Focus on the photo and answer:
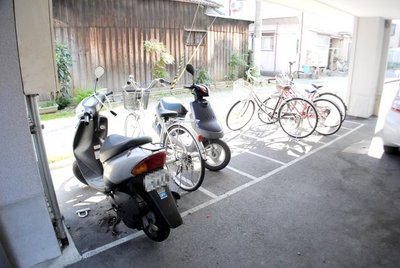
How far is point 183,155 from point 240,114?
10.1 ft

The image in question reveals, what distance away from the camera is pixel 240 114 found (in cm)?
655

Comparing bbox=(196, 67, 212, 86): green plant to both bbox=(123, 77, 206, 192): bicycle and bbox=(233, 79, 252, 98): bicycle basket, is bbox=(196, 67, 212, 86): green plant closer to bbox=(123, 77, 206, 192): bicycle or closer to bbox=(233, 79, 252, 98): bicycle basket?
bbox=(233, 79, 252, 98): bicycle basket

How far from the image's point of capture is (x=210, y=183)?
13.2 feet

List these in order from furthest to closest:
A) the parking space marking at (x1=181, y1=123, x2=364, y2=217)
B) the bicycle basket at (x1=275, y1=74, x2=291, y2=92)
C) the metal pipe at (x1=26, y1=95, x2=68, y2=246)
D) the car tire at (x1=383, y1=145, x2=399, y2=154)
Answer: the bicycle basket at (x1=275, y1=74, x2=291, y2=92)
the car tire at (x1=383, y1=145, x2=399, y2=154)
the parking space marking at (x1=181, y1=123, x2=364, y2=217)
the metal pipe at (x1=26, y1=95, x2=68, y2=246)

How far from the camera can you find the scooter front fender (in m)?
2.57

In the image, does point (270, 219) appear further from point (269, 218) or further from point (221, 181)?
point (221, 181)

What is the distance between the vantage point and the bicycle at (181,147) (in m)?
3.70

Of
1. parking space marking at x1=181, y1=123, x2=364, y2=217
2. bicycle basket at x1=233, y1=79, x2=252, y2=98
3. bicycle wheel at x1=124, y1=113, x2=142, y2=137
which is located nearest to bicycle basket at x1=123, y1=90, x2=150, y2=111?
bicycle wheel at x1=124, y1=113, x2=142, y2=137

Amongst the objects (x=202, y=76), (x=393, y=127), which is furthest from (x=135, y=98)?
(x=202, y=76)

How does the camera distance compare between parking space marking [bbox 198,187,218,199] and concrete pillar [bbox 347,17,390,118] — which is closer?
parking space marking [bbox 198,187,218,199]

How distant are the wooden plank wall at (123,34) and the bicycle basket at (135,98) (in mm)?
4839

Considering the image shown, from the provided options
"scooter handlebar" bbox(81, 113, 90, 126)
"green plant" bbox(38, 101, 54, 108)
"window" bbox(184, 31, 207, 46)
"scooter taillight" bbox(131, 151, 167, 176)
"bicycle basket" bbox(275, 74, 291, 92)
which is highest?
"window" bbox(184, 31, 207, 46)

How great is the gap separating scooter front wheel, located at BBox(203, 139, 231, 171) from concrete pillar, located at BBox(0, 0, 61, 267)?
7.43ft

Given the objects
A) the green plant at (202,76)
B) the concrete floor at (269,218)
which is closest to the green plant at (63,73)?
the concrete floor at (269,218)
